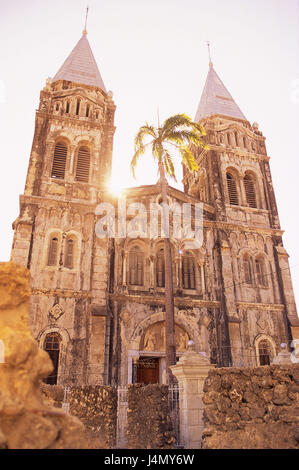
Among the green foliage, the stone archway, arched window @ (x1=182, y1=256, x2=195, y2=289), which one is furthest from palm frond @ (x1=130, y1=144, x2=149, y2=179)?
the stone archway

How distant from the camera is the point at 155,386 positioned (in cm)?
863

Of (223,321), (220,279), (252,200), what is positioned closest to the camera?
(223,321)

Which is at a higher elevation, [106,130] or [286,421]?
[106,130]

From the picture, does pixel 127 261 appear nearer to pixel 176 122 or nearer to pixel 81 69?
pixel 176 122

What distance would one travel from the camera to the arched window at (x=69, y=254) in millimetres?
18594

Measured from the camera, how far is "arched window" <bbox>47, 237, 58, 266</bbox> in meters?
18.3

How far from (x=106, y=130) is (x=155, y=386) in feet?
60.9

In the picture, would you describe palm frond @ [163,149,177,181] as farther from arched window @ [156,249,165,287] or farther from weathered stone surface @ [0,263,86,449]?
weathered stone surface @ [0,263,86,449]

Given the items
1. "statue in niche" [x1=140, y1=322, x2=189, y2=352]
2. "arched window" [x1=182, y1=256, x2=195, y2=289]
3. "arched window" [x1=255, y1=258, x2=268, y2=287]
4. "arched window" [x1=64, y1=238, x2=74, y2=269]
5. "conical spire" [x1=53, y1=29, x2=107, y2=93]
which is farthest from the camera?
"conical spire" [x1=53, y1=29, x2=107, y2=93]

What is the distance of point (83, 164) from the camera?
22016 mm

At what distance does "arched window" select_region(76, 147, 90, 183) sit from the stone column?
49.9 feet

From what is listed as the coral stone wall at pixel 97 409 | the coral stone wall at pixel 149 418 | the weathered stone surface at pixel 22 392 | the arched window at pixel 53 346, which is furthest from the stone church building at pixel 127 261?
the weathered stone surface at pixel 22 392
